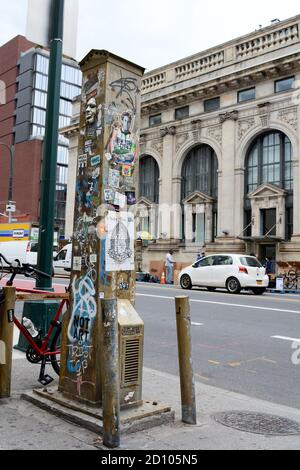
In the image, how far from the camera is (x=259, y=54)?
31.3 metres

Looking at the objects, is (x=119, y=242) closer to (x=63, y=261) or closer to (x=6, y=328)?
(x=6, y=328)

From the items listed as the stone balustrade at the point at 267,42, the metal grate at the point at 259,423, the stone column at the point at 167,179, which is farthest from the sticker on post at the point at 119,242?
the stone column at the point at 167,179

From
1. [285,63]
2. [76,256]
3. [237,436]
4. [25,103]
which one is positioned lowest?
[237,436]

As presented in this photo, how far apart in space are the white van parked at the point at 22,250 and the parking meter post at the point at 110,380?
30.5 meters

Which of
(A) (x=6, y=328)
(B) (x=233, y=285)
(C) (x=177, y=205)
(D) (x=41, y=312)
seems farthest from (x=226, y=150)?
(A) (x=6, y=328)

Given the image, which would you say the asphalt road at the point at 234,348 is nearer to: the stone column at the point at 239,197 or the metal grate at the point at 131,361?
the metal grate at the point at 131,361

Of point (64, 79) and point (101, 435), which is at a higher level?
point (64, 79)

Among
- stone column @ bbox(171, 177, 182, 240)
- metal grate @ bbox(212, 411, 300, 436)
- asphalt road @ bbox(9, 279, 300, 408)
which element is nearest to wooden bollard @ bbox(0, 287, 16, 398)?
asphalt road @ bbox(9, 279, 300, 408)

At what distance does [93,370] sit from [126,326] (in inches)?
19.5

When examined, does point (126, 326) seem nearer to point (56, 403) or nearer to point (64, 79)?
point (56, 403)

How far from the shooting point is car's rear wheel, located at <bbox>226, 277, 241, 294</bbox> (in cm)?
1968

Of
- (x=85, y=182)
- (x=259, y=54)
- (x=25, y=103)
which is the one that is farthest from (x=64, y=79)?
(x=85, y=182)

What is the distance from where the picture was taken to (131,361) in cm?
425
